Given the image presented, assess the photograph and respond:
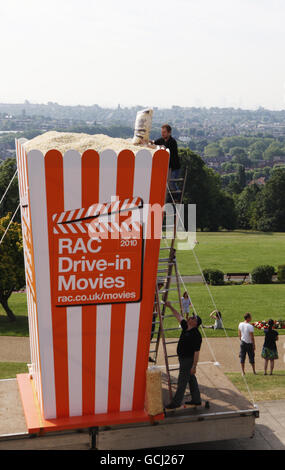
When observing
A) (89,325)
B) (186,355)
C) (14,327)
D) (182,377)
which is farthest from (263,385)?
(14,327)

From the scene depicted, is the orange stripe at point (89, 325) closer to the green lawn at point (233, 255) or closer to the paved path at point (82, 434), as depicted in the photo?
the paved path at point (82, 434)

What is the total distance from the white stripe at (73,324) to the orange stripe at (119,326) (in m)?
0.56

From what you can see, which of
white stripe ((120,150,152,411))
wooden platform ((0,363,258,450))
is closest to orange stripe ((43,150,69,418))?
wooden platform ((0,363,258,450))

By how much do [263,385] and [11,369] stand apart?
6.76m

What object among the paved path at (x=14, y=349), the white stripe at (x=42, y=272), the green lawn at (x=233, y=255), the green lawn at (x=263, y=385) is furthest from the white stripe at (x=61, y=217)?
the green lawn at (x=233, y=255)

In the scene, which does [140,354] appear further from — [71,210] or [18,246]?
[18,246]

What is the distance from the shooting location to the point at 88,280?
404 inches

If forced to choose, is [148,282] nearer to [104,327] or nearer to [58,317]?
[104,327]

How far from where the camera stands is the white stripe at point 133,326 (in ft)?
33.1

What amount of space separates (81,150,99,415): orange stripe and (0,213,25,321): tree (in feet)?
42.8

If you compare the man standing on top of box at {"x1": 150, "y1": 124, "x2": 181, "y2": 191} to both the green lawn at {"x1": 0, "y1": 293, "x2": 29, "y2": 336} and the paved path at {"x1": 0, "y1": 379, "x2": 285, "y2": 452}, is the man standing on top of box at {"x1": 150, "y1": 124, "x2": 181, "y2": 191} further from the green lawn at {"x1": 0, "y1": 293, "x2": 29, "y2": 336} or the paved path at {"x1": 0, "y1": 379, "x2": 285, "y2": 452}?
the green lawn at {"x1": 0, "y1": 293, "x2": 29, "y2": 336}

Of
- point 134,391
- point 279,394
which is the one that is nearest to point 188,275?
point 279,394

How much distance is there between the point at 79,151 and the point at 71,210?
0.96m
